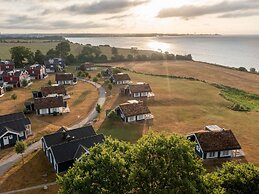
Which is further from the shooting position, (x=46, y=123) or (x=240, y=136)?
(x=46, y=123)

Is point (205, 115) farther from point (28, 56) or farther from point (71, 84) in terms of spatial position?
point (28, 56)

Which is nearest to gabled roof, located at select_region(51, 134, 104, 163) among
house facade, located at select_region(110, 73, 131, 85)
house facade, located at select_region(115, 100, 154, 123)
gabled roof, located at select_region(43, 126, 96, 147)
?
gabled roof, located at select_region(43, 126, 96, 147)

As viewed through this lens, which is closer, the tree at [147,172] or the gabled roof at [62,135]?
the tree at [147,172]

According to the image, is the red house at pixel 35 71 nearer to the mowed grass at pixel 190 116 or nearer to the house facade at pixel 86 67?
the house facade at pixel 86 67

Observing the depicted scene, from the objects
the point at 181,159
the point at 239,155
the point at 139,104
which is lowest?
the point at 239,155

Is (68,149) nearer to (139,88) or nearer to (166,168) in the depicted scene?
(166,168)

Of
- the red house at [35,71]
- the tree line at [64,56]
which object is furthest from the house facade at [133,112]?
the tree line at [64,56]

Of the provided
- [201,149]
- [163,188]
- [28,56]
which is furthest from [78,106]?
[28,56]
